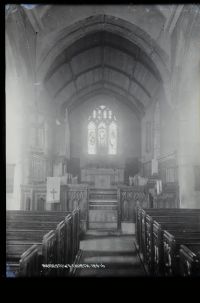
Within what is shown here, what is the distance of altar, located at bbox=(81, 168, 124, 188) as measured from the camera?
14888 mm

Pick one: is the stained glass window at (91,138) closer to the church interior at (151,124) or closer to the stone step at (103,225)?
the church interior at (151,124)

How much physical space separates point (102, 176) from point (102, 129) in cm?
359

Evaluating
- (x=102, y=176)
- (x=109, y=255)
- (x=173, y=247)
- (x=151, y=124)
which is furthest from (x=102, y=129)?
(x=173, y=247)

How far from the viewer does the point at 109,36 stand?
34.5 feet

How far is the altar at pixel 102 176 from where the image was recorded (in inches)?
586

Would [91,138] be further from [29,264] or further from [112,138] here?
[29,264]

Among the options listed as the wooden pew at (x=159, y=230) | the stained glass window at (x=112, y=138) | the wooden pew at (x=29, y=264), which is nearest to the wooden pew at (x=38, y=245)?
the wooden pew at (x=29, y=264)

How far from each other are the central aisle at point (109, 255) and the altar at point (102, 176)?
728cm

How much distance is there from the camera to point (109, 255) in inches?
216

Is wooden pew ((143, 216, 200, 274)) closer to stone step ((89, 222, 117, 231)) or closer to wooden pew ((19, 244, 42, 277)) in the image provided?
wooden pew ((19, 244, 42, 277))
